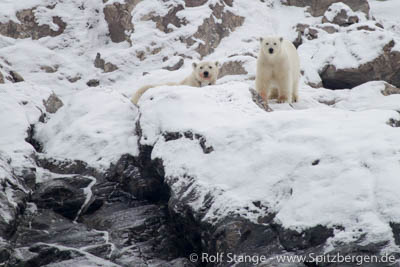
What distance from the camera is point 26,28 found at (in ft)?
60.8

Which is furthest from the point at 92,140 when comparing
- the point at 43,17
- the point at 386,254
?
the point at 43,17

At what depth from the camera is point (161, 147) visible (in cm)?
706

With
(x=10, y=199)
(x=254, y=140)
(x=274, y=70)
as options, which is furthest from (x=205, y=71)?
(x=10, y=199)

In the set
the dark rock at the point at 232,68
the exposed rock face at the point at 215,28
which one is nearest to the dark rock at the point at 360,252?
the dark rock at the point at 232,68

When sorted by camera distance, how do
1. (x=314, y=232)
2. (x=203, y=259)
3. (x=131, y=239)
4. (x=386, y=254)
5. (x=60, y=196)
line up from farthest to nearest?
(x=60, y=196) < (x=131, y=239) < (x=203, y=259) < (x=314, y=232) < (x=386, y=254)

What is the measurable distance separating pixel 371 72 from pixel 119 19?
9.91 m

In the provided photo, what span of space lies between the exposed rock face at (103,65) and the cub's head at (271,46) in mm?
8797

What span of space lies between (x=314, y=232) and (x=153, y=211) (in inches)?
110

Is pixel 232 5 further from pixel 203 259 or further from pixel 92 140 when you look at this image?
pixel 203 259

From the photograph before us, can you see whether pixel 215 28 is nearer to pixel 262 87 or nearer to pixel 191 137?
pixel 262 87

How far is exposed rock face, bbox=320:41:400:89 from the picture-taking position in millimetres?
12820

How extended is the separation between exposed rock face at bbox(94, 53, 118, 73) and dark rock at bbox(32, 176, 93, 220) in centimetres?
1039

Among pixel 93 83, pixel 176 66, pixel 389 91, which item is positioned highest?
pixel 389 91

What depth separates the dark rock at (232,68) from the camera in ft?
45.5
